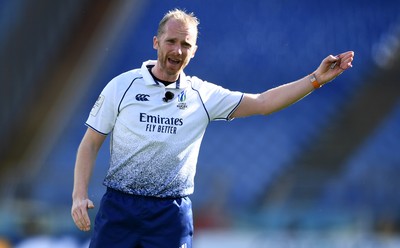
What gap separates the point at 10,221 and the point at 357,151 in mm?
4041

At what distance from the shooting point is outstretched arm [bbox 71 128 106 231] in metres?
4.15

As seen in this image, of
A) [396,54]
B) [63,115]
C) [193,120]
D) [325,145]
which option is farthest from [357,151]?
[193,120]

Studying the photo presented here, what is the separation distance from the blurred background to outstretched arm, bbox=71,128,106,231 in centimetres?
425

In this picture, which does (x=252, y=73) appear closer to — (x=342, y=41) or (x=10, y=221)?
(x=342, y=41)

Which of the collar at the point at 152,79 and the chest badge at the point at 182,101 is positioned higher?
the collar at the point at 152,79

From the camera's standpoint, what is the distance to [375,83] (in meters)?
10.4

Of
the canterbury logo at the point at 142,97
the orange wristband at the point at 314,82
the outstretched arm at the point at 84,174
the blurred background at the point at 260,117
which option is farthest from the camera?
the blurred background at the point at 260,117

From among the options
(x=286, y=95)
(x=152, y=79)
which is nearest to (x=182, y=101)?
(x=152, y=79)

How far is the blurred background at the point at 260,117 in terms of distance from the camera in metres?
8.62

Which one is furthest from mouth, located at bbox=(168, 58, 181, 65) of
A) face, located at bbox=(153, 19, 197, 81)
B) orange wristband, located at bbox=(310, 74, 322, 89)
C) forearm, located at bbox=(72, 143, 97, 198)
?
orange wristband, located at bbox=(310, 74, 322, 89)

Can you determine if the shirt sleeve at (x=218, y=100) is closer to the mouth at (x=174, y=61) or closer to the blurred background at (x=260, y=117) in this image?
the mouth at (x=174, y=61)

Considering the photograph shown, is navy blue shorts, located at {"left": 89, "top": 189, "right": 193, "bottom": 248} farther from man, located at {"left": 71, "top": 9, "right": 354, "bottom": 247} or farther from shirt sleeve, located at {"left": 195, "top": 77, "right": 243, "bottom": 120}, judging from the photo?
shirt sleeve, located at {"left": 195, "top": 77, "right": 243, "bottom": 120}

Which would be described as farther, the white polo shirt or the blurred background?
the blurred background

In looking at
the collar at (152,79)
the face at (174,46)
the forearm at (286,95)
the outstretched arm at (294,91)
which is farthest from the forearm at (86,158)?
the forearm at (286,95)
